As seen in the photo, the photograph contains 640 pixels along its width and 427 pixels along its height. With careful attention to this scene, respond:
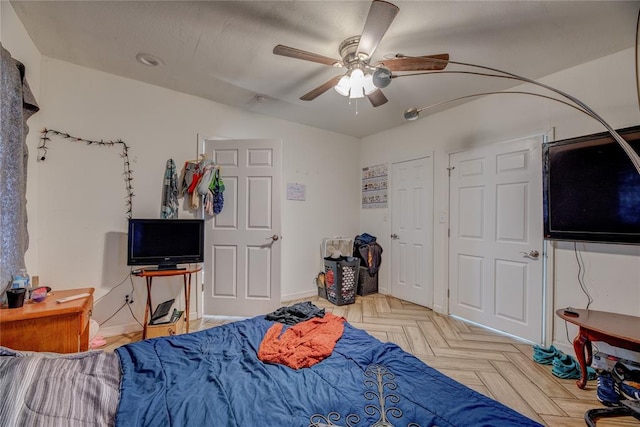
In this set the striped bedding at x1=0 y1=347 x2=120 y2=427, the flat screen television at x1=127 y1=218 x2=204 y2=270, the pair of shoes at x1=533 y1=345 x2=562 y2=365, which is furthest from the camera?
the flat screen television at x1=127 y1=218 x2=204 y2=270

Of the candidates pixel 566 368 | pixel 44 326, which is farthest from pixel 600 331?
pixel 44 326

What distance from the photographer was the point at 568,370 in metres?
1.99

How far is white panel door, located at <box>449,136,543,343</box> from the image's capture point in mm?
2521

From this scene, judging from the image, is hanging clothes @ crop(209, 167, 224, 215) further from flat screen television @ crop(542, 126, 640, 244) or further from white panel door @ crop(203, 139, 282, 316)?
flat screen television @ crop(542, 126, 640, 244)

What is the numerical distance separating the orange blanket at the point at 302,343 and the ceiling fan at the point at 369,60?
1545 millimetres

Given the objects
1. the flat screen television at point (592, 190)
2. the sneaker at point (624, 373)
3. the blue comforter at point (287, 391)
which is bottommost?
the sneaker at point (624, 373)

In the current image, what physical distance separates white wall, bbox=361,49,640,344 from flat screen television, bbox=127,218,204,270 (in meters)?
2.61

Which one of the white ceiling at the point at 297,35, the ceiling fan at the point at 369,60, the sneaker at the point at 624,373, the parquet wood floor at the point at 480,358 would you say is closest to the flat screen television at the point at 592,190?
the white ceiling at the point at 297,35

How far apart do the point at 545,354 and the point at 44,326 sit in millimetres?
3651

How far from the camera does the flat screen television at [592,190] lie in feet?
6.31

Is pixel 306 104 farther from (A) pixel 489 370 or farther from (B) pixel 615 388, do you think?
(B) pixel 615 388

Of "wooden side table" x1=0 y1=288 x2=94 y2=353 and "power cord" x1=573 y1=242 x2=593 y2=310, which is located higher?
"power cord" x1=573 y1=242 x2=593 y2=310

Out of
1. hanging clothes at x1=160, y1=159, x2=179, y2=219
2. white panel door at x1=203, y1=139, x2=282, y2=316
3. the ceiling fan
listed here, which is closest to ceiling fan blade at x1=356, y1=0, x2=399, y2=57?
the ceiling fan

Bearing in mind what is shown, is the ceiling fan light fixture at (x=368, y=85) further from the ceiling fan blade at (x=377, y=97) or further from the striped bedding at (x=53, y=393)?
the striped bedding at (x=53, y=393)
